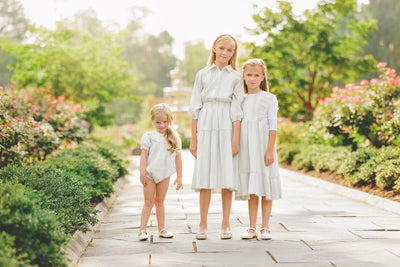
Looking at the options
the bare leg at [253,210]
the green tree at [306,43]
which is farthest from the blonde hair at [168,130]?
the green tree at [306,43]

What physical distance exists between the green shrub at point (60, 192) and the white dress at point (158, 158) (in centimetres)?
81

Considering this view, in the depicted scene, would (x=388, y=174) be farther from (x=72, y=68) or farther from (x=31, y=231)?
(x=72, y=68)

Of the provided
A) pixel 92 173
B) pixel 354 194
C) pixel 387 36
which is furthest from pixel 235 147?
pixel 387 36

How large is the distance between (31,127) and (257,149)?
15.2 feet

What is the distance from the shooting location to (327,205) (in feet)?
22.1

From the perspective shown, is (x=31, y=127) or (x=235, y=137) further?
(x=31, y=127)

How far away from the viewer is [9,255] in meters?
2.43

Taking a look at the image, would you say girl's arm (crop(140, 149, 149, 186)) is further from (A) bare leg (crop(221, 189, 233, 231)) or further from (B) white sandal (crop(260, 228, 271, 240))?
(B) white sandal (crop(260, 228, 271, 240))

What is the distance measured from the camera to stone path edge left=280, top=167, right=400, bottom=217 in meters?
6.13

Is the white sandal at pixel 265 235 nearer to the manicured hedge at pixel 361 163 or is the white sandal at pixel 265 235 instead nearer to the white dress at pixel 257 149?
the white dress at pixel 257 149

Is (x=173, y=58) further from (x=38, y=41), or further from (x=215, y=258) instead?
(x=215, y=258)

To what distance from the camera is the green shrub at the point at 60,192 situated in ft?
13.3

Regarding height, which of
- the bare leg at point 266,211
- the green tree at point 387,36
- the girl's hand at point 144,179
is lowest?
the bare leg at point 266,211

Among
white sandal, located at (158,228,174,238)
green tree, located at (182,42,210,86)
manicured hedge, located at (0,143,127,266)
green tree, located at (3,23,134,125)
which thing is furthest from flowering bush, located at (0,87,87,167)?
green tree, located at (182,42,210,86)
